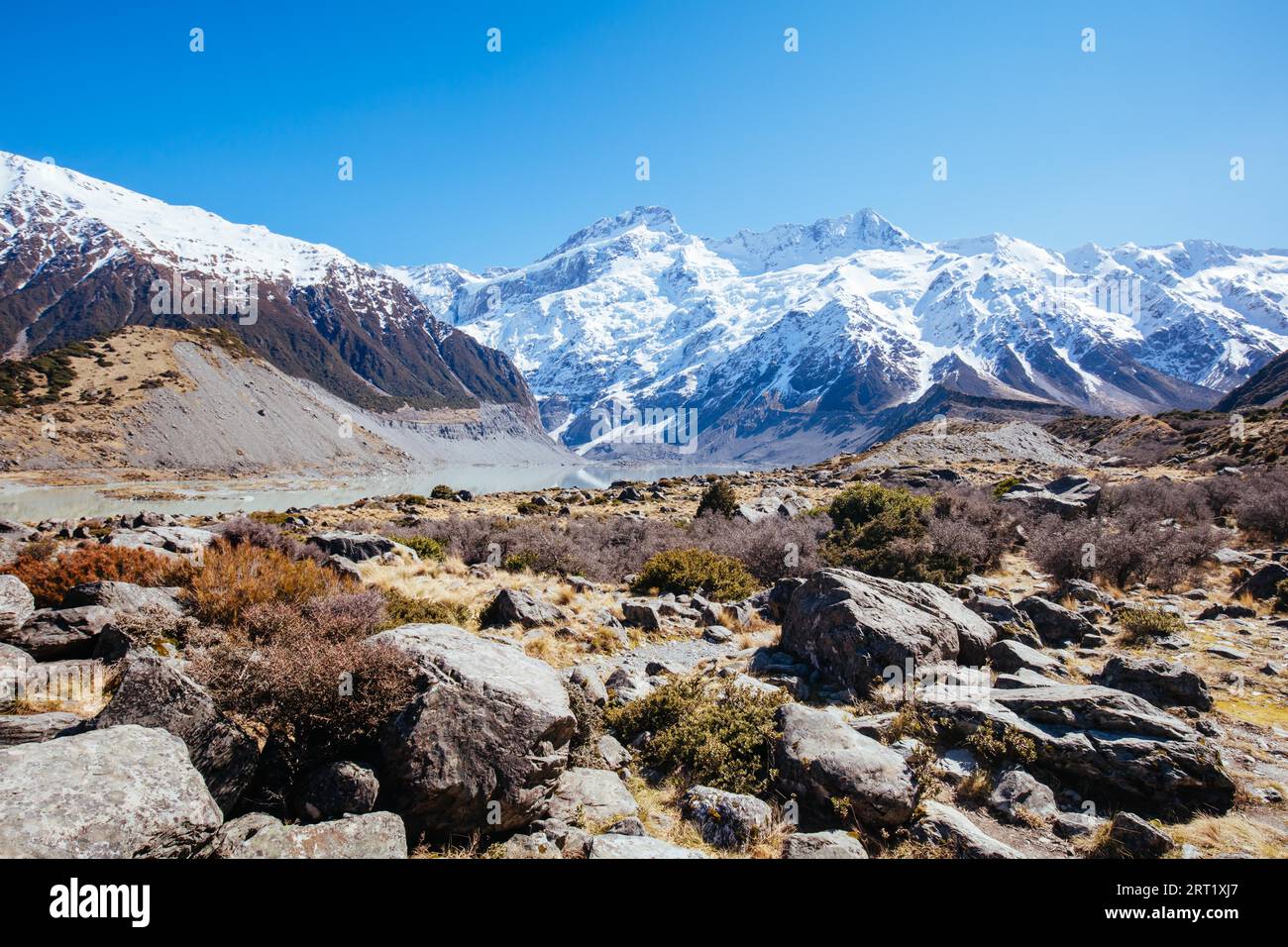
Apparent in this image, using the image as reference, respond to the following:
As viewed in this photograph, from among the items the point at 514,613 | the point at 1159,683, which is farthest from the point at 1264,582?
the point at 514,613

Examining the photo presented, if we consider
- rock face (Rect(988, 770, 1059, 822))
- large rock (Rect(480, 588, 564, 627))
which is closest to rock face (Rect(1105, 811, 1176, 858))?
rock face (Rect(988, 770, 1059, 822))

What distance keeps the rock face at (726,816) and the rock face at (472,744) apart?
55.2 inches

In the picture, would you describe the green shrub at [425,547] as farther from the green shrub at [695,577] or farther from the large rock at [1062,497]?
the large rock at [1062,497]

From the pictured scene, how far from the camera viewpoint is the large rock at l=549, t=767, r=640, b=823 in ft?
18.2

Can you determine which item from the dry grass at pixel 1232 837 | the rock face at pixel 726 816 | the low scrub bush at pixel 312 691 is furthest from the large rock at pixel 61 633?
the dry grass at pixel 1232 837

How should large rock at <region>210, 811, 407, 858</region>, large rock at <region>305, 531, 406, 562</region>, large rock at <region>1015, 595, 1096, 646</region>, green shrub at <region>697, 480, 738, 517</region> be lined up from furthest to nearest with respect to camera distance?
green shrub at <region>697, 480, 738, 517</region> < large rock at <region>305, 531, 406, 562</region> < large rock at <region>1015, 595, 1096, 646</region> < large rock at <region>210, 811, 407, 858</region>

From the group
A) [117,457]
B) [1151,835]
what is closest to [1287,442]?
[1151,835]

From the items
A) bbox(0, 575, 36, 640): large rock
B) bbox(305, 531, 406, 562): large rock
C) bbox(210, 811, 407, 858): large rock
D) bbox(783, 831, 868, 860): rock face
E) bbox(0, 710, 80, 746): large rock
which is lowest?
bbox(783, 831, 868, 860): rock face

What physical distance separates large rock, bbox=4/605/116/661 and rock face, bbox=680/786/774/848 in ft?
23.6

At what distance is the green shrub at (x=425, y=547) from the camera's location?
18.4m

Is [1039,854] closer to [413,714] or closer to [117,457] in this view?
[413,714]

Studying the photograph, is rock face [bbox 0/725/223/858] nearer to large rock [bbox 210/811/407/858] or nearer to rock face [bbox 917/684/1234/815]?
large rock [bbox 210/811/407/858]
